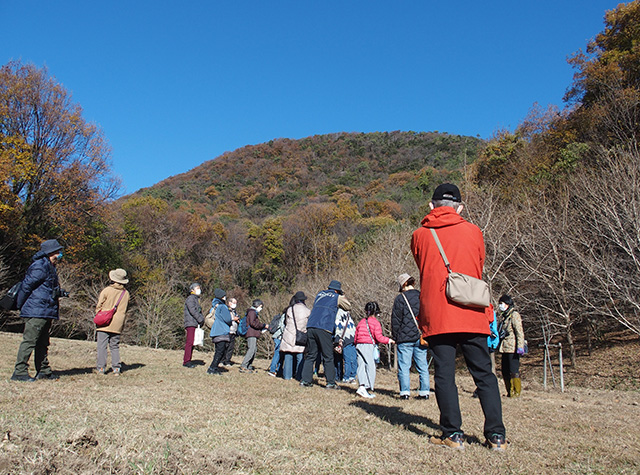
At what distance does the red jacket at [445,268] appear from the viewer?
364 centimetres

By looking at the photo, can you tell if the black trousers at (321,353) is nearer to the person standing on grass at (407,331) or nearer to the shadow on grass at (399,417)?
the person standing on grass at (407,331)

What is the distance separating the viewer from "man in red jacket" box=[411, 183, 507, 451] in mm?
3619

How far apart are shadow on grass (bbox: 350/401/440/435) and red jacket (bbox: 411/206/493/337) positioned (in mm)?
1265

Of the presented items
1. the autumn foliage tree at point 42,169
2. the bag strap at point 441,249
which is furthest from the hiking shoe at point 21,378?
the autumn foliage tree at point 42,169

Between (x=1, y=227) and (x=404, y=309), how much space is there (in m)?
23.8

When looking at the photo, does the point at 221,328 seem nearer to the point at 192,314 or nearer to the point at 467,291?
the point at 192,314

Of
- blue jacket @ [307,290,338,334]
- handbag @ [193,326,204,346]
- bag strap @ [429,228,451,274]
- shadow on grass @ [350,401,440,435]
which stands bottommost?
shadow on grass @ [350,401,440,435]

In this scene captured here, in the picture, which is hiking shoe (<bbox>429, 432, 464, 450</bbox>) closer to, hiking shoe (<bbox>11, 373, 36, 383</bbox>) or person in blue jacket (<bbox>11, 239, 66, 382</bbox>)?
person in blue jacket (<bbox>11, 239, 66, 382</bbox>)

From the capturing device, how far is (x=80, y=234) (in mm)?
26547

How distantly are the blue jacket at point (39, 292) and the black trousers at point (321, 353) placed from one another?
4.29m

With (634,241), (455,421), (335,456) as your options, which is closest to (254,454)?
(335,456)

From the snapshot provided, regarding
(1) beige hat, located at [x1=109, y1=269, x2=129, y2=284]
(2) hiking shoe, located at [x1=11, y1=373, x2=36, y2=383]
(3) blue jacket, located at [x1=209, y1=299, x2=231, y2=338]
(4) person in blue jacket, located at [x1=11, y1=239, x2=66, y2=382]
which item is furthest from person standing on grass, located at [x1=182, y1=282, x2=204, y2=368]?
(2) hiking shoe, located at [x1=11, y1=373, x2=36, y2=383]

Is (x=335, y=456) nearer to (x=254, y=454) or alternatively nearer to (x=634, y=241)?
(x=254, y=454)

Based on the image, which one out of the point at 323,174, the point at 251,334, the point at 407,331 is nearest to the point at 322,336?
the point at 407,331
